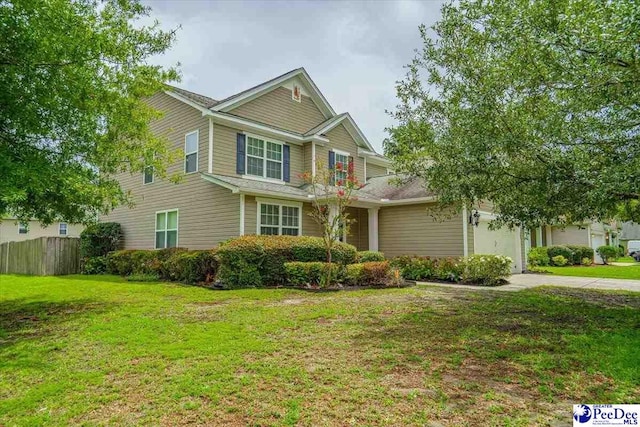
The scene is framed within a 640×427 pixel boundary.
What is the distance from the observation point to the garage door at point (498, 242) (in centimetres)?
1677

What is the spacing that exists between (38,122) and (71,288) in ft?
23.9

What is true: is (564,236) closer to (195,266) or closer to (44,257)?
(195,266)

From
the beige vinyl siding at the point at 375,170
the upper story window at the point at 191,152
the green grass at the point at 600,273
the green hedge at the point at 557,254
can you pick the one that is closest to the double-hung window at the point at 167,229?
the upper story window at the point at 191,152

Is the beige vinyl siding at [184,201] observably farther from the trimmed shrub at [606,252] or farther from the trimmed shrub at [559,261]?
the trimmed shrub at [606,252]

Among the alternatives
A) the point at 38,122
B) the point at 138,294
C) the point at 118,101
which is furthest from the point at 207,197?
the point at 38,122

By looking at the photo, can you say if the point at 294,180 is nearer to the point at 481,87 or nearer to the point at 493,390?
the point at 481,87

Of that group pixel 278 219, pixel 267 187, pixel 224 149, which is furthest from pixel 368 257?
pixel 224 149

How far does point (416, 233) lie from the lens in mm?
17719

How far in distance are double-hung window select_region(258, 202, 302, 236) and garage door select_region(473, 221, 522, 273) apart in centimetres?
748

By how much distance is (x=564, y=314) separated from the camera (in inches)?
322

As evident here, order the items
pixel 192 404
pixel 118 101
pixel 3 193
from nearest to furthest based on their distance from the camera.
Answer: pixel 192 404 → pixel 3 193 → pixel 118 101

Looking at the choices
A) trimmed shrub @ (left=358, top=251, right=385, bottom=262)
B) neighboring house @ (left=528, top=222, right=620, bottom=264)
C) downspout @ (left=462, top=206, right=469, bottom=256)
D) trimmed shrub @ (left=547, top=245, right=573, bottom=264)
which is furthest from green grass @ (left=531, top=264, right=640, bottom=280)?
trimmed shrub @ (left=358, top=251, right=385, bottom=262)

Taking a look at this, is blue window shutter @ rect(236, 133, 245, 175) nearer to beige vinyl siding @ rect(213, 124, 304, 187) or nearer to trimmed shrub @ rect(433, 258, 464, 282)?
beige vinyl siding @ rect(213, 124, 304, 187)

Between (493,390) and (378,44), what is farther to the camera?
(378,44)
